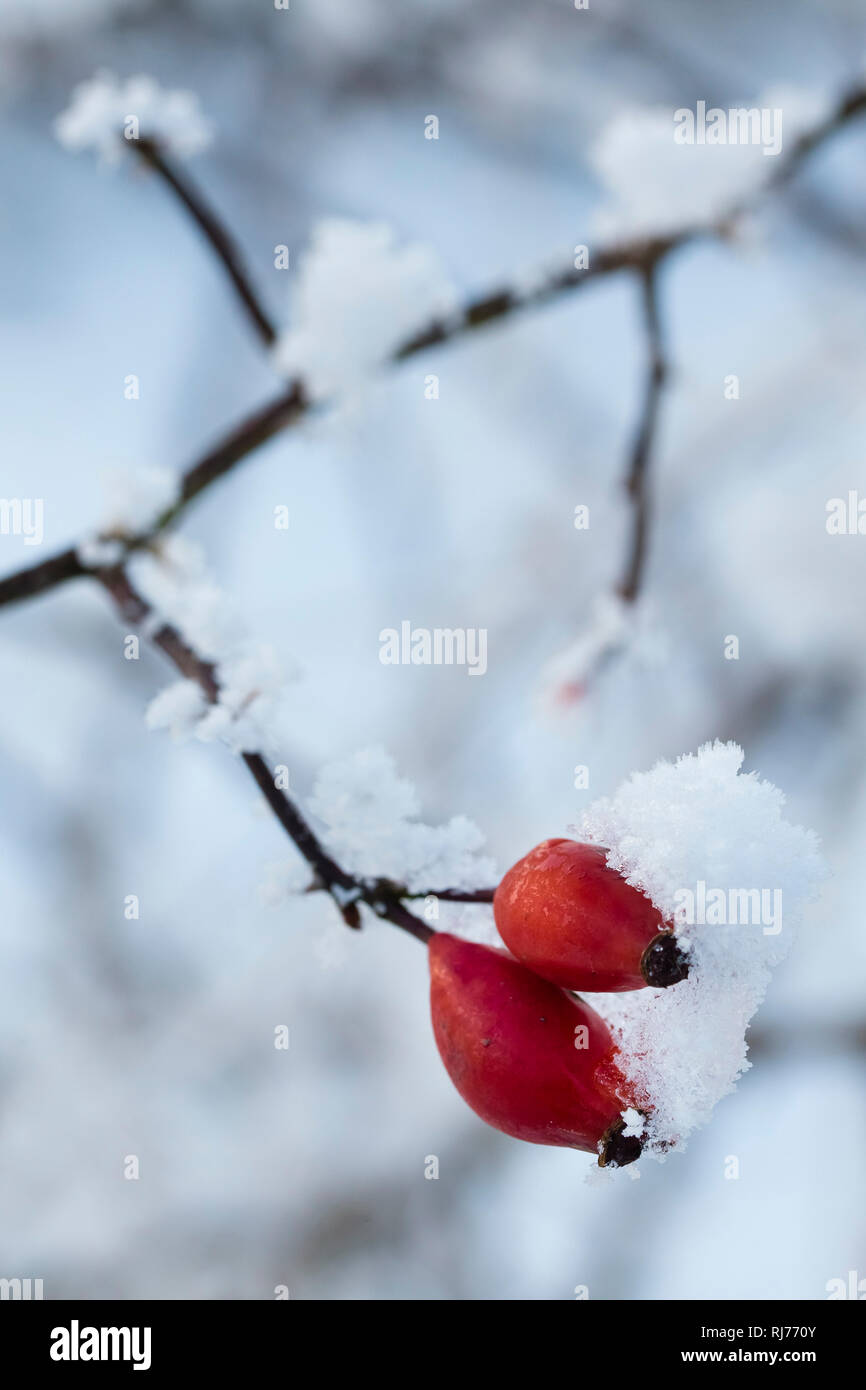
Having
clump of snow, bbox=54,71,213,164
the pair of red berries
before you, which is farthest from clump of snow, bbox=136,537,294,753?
clump of snow, bbox=54,71,213,164

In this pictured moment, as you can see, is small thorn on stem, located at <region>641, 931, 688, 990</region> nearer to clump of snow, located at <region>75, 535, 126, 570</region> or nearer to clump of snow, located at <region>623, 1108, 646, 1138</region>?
clump of snow, located at <region>623, 1108, 646, 1138</region>

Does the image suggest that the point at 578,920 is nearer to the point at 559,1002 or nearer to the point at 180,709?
the point at 559,1002

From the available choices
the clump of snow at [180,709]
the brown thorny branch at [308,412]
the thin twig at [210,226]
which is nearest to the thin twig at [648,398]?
the brown thorny branch at [308,412]

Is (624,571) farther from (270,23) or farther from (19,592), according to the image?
(270,23)

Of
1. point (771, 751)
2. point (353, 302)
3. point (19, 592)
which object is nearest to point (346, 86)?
point (771, 751)

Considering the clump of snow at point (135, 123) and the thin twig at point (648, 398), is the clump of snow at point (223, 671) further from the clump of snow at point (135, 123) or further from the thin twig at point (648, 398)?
the thin twig at point (648, 398)

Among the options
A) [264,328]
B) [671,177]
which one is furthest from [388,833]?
[671,177]
